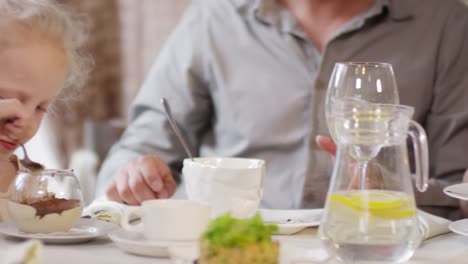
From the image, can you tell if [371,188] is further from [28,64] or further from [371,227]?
[28,64]

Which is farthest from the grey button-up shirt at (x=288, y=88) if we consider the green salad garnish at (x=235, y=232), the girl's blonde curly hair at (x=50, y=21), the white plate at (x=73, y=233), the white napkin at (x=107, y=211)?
the green salad garnish at (x=235, y=232)

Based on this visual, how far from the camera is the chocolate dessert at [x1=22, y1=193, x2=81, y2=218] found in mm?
1079

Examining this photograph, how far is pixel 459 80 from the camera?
5.80ft

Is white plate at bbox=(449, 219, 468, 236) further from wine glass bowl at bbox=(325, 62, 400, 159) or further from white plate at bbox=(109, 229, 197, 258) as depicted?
white plate at bbox=(109, 229, 197, 258)

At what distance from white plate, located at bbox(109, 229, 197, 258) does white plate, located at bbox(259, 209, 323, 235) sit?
229mm

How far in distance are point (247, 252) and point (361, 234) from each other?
197 millimetres

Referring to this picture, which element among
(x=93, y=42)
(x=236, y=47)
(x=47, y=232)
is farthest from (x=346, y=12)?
(x=93, y=42)

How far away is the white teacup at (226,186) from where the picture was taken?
1.11m

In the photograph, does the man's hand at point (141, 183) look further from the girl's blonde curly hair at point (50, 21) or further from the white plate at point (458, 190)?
the white plate at point (458, 190)

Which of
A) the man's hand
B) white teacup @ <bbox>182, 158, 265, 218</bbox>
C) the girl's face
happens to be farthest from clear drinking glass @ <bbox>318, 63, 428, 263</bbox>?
the girl's face

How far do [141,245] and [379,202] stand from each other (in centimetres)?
28

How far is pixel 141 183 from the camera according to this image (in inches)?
54.5

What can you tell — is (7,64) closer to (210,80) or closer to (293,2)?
(210,80)

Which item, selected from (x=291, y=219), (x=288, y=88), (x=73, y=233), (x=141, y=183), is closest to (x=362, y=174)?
(x=291, y=219)
